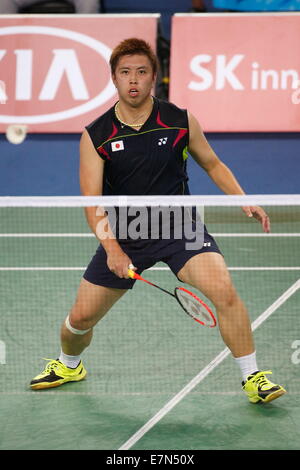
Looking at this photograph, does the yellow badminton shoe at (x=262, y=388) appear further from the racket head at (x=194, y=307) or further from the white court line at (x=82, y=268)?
the white court line at (x=82, y=268)

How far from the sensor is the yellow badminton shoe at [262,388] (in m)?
4.26

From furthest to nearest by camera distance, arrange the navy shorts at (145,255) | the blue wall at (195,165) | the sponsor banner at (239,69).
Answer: the blue wall at (195,165)
the sponsor banner at (239,69)
the navy shorts at (145,255)

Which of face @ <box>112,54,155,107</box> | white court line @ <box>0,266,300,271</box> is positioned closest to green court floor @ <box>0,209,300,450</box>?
white court line @ <box>0,266,300,271</box>

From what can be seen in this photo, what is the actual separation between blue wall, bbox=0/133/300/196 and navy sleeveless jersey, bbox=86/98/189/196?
4514 mm

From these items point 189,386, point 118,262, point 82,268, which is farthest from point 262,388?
point 82,268

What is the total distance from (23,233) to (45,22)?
227 cm

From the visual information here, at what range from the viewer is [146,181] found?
425cm

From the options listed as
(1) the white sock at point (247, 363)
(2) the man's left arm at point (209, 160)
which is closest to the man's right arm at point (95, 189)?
(2) the man's left arm at point (209, 160)

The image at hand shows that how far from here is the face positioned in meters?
4.07

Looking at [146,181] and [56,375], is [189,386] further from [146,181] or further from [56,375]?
[146,181]

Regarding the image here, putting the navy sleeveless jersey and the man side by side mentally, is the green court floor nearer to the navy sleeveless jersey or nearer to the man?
the man

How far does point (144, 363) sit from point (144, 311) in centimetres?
94

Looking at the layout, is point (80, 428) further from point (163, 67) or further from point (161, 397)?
point (163, 67)
